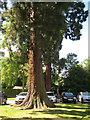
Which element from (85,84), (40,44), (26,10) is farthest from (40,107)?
(85,84)

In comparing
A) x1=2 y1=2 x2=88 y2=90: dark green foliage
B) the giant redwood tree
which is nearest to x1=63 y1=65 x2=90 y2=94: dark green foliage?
the giant redwood tree

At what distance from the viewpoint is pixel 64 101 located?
25953mm

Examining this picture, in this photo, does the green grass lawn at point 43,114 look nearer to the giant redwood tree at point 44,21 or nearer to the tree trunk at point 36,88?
the tree trunk at point 36,88

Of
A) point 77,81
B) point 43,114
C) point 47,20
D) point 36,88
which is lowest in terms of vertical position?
point 43,114

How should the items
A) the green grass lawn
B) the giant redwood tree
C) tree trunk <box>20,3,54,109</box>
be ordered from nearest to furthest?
the giant redwood tree → the green grass lawn → tree trunk <box>20,3,54,109</box>

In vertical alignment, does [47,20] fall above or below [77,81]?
above

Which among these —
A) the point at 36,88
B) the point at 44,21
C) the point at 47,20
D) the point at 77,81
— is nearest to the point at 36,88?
the point at 36,88

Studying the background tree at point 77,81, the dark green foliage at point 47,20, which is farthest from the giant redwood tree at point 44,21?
the background tree at point 77,81

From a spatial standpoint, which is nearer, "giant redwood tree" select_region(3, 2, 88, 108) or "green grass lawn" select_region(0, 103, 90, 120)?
"giant redwood tree" select_region(3, 2, 88, 108)

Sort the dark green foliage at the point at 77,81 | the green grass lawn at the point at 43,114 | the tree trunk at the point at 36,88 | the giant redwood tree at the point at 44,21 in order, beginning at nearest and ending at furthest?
the giant redwood tree at the point at 44,21 < the green grass lawn at the point at 43,114 < the tree trunk at the point at 36,88 < the dark green foliage at the point at 77,81

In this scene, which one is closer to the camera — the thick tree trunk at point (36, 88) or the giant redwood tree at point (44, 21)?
the giant redwood tree at point (44, 21)

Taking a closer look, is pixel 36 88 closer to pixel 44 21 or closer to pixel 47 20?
pixel 44 21

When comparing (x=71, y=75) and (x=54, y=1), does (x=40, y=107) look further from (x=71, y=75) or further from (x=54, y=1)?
(x=71, y=75)

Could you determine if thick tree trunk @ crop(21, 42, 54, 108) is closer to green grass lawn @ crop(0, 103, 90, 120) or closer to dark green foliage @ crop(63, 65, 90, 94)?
green grass lawn @ crop(0, 103, 90, 120)
